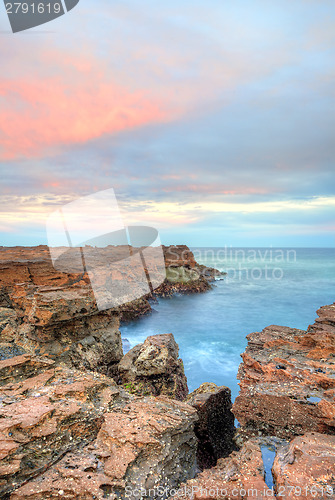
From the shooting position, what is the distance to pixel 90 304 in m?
7.22

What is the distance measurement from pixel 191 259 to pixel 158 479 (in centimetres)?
3925

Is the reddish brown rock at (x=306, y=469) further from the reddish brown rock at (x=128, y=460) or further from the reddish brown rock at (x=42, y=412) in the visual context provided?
the reddish brown rock at (x=42, y=412)

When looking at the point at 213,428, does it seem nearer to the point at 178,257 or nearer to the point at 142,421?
the point at 142,421

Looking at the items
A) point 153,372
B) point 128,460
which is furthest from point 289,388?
point 153,372

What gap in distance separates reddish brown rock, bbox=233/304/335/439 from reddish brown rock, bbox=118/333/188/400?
342 cm

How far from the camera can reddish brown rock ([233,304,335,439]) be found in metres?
4.19

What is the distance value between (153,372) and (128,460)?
549 centimetres

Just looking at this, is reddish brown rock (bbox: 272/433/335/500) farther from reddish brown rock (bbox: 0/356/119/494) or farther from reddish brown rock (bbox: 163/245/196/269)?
reddish brown rock (bbox: 163/245/196/269)

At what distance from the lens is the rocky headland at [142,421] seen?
117 inches

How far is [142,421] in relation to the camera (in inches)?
150

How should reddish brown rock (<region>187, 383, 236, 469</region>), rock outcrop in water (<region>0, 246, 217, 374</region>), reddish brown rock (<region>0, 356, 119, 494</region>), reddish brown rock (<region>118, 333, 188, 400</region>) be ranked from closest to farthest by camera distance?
reddish brown rock (<region>0, 356, 119, 494</region>)
reddish brown rock (<region>187, 383, 236, 469</region>)
rock outcrop in water (<region>0, 246, 217, 374</region>)
reddish brown rock (<region>118, 333, 188, 400</region>)

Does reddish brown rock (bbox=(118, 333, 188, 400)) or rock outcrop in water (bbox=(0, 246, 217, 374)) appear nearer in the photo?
rock outcrop in water (bbox=(0, 246, 217, 374))

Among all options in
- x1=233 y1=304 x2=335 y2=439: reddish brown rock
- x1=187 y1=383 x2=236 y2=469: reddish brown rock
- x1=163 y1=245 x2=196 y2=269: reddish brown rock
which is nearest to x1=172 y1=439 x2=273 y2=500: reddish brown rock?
x1=233 y1=304 x2=335 y2=439: reddish brown rock

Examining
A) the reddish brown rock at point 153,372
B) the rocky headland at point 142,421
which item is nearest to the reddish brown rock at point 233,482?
the rocky headland at point 142,421
